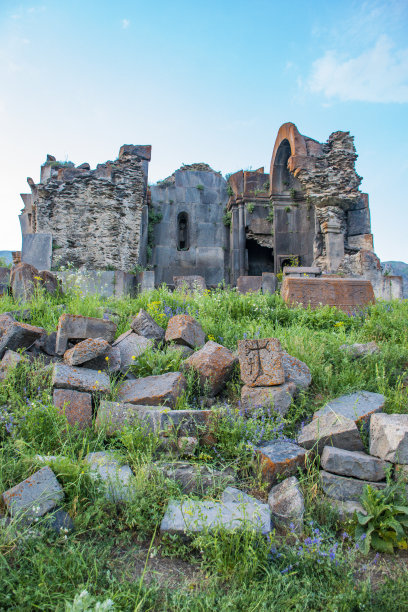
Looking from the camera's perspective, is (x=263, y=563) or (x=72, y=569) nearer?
(x=72, y=569)

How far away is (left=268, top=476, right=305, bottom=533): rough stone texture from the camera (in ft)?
7.63

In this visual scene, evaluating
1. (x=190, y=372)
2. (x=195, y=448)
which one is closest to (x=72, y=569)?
(x=195, y=448)

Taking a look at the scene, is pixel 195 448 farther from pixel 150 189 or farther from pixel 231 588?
pixel 150 189

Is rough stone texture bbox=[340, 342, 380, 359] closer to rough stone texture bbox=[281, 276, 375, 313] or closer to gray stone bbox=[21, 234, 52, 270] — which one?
rough stone texture bbox=[281, 276, 375, 313]

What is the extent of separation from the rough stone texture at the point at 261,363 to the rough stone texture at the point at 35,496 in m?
1.67

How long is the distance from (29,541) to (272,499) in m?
1.35

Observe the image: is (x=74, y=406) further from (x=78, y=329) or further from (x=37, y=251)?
(x=37, y=251)

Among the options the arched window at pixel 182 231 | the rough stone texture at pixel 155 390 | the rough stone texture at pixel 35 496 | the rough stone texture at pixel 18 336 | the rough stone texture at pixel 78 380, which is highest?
the arched window at pixel 182 231

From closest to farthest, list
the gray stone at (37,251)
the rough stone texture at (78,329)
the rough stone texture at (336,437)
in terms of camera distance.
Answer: the rough stone texture at (336,437) → the rough stone texture at (78,329) → the gray stone at (37,251)

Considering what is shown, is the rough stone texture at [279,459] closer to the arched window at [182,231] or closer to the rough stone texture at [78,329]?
the rough stone texture at [78,329]

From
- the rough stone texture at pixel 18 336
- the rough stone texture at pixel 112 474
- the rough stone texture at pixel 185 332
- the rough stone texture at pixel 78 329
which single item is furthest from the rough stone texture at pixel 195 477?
the rough stone texture at pixel 18 336

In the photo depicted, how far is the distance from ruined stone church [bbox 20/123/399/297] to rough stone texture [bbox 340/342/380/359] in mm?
7356

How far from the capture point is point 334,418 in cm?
295

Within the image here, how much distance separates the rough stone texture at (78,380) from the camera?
306cm
